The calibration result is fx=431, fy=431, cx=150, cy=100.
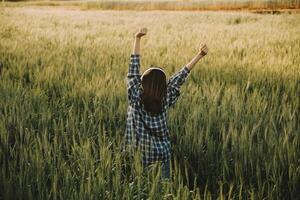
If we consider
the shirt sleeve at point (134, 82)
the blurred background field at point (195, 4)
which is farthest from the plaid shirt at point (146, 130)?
the blurred background field at point (195, 4)

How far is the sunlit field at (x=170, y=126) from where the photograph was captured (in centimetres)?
166

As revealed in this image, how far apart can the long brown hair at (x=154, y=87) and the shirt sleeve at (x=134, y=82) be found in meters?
0.08

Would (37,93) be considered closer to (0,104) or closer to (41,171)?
(0,104)

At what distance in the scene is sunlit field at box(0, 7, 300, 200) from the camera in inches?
65.2

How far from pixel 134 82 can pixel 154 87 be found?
20cm

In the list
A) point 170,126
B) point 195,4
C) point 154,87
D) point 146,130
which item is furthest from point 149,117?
point 195,4

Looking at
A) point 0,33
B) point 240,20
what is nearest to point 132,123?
point 0,33

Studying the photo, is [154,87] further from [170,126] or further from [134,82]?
[170,126]

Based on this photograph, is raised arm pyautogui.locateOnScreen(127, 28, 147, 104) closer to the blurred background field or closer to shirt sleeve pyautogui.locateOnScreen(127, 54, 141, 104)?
shirt sleeve pyautogui.locateOnScreen(127, 54, 141, 104)

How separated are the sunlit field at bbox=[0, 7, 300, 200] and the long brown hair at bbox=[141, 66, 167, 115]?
27 centimetres

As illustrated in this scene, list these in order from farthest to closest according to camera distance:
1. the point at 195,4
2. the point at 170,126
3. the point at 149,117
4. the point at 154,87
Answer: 1. the point at 195,4
2. the point at 170,126
3. the point at 149,117
4. the point at 154,87

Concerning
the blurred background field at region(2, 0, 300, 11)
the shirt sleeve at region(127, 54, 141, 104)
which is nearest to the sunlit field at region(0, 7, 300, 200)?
the shirt sleeve at region(127, 54, 141, 104)

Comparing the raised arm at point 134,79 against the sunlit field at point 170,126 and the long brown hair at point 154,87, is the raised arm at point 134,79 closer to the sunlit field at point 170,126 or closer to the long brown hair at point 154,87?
the long brown hair at point 154,87

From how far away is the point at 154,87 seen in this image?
1944 mm
